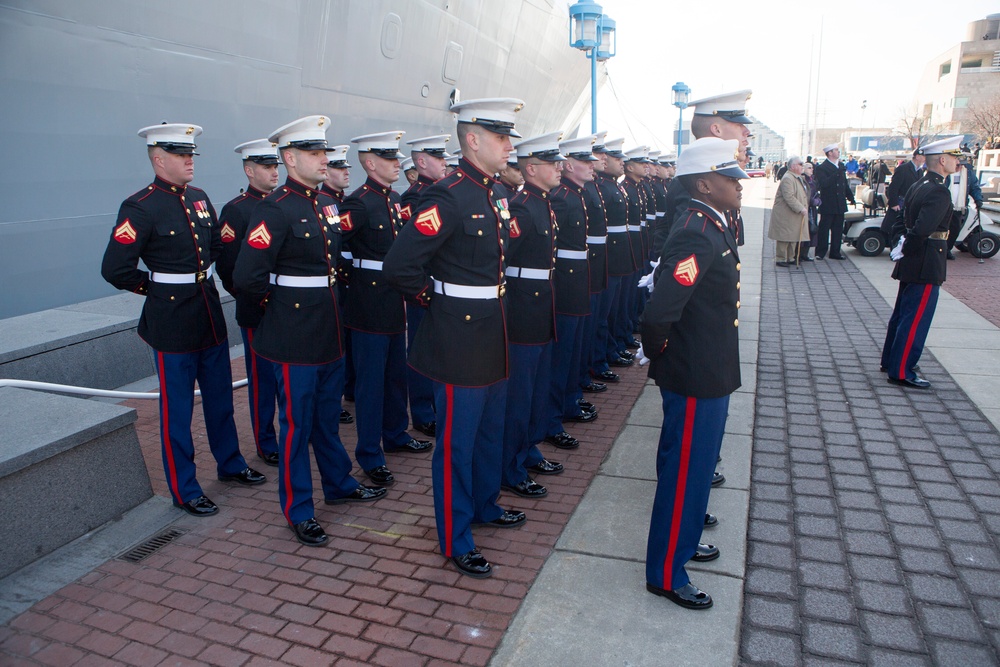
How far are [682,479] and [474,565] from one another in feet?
3.27

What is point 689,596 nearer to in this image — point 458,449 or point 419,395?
point 458,449

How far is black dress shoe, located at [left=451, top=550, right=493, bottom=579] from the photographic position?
313 cm

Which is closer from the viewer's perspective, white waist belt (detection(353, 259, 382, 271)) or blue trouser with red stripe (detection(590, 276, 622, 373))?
white waist belt (detection(353, 259, 382, 271))

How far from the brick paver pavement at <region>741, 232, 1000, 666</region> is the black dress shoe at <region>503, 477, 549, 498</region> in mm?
1078

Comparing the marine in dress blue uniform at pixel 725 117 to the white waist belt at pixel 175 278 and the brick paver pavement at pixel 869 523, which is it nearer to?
the brick paver pavement at pixel 869 523

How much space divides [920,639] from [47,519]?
3681mm

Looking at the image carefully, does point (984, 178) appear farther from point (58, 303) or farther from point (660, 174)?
point (58, 303)

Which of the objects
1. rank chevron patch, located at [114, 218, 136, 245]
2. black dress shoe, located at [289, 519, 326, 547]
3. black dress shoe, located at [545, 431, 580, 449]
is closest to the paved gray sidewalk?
black dress shoe, located at [545, 431, 580, 449]

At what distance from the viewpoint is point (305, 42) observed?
8297mm

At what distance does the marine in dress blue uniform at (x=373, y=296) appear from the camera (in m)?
4.18

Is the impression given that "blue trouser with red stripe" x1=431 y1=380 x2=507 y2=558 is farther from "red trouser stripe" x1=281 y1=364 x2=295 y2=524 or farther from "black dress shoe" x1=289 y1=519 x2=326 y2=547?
"red trouser stripe" x1=281 y1=364 x2=295 y2=524

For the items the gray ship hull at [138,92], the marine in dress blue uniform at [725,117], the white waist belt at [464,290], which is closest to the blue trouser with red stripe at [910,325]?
the marine in dress blue uniform at [725,117]

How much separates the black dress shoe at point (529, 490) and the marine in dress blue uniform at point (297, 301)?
1.06 meters

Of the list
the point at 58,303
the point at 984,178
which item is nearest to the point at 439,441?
the point at 58,303
